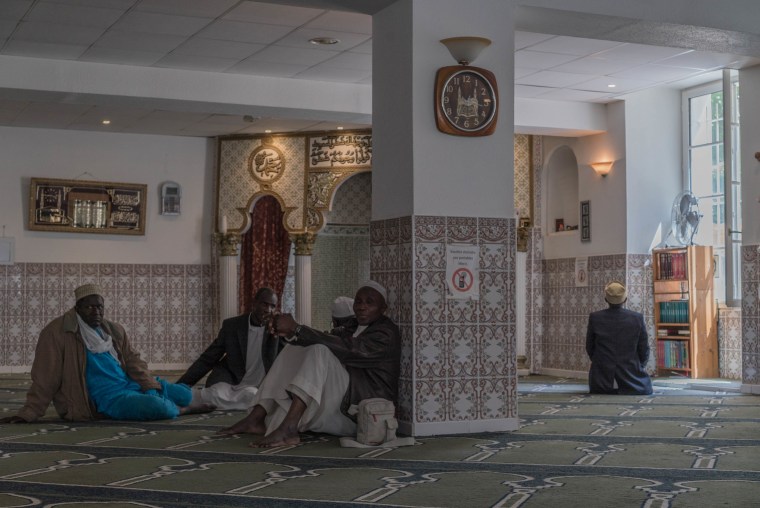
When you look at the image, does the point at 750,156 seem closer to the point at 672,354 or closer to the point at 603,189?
the point at 603,189

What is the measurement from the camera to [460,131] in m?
6.16

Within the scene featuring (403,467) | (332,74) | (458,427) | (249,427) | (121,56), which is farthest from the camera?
(332,74)

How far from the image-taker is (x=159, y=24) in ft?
25.2

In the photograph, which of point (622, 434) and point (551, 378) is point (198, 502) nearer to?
point (622, 434)

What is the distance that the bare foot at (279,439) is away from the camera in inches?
210

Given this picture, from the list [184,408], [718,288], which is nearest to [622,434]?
[184,408]

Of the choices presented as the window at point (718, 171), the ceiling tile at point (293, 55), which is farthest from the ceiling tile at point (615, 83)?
the ceiling tile at point (293, 55)

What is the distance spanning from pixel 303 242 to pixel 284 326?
7.04 m

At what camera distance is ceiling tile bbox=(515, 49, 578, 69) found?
28.5 feet

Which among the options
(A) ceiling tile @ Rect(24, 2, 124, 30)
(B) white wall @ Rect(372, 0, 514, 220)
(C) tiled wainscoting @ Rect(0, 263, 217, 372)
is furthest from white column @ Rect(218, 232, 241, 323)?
(B) white wall @ Rect(372, 0, 514, 220)

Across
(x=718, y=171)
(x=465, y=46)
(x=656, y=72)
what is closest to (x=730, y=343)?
(x=718, y=171)

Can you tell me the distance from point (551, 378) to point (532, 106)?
118 inches

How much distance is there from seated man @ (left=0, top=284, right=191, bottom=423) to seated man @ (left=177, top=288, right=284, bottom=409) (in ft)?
2.50

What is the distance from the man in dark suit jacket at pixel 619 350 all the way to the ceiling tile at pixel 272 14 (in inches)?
140
